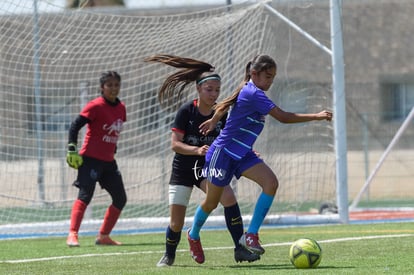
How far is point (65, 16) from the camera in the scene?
588 inches

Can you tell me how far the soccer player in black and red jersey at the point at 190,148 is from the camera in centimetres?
920

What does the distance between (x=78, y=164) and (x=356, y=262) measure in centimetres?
449

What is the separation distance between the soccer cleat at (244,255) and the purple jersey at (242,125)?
0.82 metres

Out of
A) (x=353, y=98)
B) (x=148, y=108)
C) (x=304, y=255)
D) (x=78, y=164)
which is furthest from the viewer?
(x=353, y=98)

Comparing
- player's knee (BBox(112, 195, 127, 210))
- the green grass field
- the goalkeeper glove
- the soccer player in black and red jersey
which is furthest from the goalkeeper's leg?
the soccer player in black and red jersey

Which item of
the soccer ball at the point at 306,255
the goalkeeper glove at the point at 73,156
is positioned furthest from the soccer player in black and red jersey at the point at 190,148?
the goalkeeper glove at the point at 73,156

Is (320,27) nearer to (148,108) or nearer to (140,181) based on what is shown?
(148,108)

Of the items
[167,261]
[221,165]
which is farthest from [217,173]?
[167,261]

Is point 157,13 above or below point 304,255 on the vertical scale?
above

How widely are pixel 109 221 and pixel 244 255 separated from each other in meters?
3.78

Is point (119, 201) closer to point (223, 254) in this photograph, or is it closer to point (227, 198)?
point (223, 254)

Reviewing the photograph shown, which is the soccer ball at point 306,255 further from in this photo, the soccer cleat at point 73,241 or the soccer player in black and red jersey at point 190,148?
the soccer cleat at point 73,241

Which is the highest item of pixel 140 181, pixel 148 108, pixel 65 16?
pixel 65 16

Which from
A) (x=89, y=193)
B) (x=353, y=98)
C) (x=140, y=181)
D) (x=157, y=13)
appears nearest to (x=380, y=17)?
(x=353, y=98)
